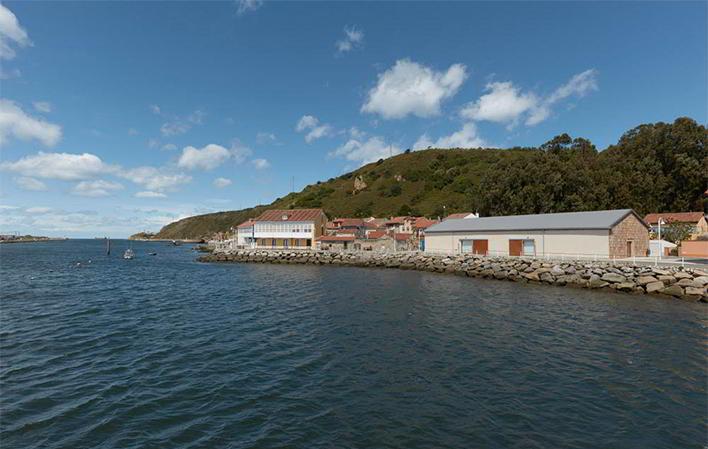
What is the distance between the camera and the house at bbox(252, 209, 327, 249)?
244ft

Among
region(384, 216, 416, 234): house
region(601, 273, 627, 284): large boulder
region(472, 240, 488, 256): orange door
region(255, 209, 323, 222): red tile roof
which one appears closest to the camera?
region(601, 273, 627, 284): large boulder

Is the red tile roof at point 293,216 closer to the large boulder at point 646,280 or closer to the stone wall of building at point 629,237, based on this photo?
the stone wall of building at point 629,237

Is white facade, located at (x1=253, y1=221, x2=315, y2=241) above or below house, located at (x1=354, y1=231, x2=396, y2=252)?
above

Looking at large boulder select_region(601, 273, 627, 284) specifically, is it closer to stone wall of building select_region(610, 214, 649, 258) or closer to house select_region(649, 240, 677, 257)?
stone wall of building select_region(610, 214, 649, 258)

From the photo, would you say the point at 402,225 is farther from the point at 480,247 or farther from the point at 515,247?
the point at 515,247

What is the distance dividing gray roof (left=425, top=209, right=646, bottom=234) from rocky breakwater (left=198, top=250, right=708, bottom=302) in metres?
5.84

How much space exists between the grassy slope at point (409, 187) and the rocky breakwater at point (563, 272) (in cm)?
A: 6458

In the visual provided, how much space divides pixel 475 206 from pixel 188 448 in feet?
229

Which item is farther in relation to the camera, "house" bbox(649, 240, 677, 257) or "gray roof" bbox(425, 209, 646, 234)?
"house" bbox(649, 240, 677, 257)

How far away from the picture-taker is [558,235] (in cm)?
4047

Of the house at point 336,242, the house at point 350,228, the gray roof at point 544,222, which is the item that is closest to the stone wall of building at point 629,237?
the gray roof at point 544,222

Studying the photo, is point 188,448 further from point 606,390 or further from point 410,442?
point 606,390

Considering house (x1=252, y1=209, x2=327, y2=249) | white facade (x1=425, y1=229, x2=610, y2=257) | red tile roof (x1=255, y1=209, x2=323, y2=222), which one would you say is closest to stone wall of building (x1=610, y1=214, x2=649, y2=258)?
white facade (x1=425, y1=229, x2=610, y2=257)

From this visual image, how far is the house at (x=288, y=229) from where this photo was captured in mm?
74250
